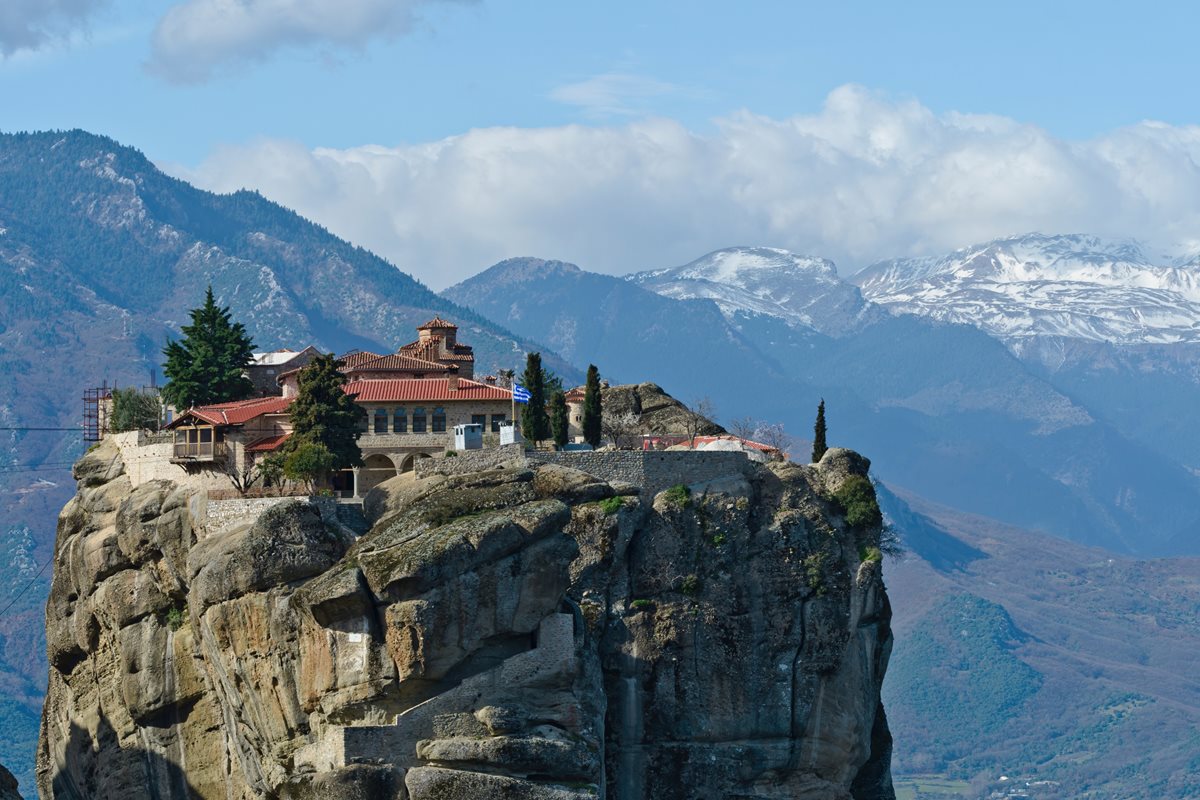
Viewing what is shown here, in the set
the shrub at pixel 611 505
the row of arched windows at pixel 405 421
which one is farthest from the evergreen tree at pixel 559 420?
the shrub at pixel 611 505

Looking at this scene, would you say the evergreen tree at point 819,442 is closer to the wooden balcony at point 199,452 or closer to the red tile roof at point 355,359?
the red tile roof at point 355,359

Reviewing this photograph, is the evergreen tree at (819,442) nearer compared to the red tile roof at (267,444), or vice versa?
the red tile roof at (267,444)

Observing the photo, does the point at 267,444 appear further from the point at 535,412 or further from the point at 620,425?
the point at 620,425

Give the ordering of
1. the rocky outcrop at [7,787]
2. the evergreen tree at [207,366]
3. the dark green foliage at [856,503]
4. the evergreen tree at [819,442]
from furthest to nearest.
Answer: the evergreen tree at [207,366], the evergreen tree at [819,442], the dark green foliage at [856,503], the rocky outcrop at [7,787]

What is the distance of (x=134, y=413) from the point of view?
5315 inches

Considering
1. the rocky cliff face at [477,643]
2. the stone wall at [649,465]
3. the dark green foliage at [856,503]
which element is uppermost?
the stone wall at [649,465]

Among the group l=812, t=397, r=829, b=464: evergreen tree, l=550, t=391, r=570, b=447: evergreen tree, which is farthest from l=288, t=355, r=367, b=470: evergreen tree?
l=812, t=397, r=829, b=464: evergreen tree

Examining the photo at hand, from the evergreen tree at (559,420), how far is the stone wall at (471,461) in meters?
5.04

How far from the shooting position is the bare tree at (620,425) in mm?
125688

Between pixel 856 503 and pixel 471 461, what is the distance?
18.9m

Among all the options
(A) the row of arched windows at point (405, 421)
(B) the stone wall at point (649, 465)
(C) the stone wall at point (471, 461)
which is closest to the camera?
(C) the stone wall at point (471, 461)

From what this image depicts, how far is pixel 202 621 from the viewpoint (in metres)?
105

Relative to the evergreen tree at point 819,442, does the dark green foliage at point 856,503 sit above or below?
below

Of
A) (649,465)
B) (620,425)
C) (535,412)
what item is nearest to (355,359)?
(620,425)
